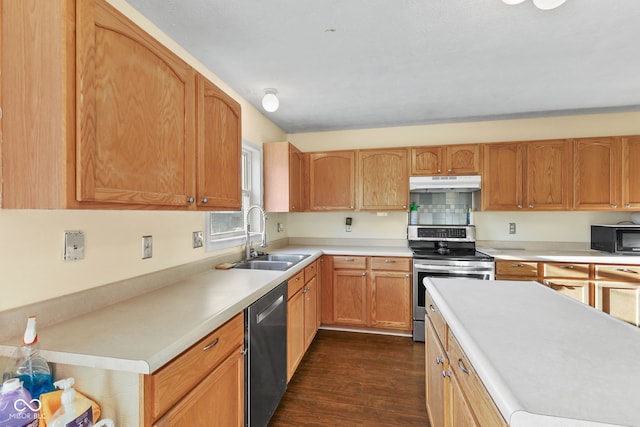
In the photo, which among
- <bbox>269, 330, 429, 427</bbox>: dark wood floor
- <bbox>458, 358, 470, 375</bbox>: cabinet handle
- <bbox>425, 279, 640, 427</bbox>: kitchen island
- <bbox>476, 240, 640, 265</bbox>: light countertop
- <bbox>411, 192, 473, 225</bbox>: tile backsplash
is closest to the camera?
<bbox>425, 279, 640, 427</bbox>: kitchen island

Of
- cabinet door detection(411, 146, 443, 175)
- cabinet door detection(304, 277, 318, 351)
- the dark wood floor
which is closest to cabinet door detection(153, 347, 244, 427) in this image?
the dark wood floor

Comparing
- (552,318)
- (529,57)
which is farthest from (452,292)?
(529,57)

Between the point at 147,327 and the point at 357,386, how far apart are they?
1684 mm

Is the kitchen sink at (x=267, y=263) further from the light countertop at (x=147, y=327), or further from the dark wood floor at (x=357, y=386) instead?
the dark wood floor at (x=357, y=386)

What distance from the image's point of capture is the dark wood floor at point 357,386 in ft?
6.13

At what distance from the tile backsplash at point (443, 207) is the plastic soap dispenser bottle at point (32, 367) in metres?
3.34

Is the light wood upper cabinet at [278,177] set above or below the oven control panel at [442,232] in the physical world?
above

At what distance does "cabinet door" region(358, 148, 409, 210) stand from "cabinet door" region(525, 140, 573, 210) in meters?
1.23

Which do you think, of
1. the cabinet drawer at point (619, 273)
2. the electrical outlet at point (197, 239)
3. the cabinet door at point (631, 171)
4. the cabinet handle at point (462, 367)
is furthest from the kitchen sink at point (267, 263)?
the cabinet door at point (631, 171)

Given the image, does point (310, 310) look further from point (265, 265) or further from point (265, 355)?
point (265, 355)

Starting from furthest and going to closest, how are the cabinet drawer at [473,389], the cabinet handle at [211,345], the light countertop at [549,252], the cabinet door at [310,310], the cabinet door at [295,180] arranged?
1. the cabinet door at [295,180]
2. the light countertop at [549,252]
3. the cabinet door at [310,310]
4. the cabinet handle at [211,345]
5. the cabinet drawer at [473,389]

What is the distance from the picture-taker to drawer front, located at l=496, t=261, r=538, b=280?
276cm

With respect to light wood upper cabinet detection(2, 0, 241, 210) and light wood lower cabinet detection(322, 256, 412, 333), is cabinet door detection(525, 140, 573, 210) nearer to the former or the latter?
light wood lower cabinet detection(322, 256, 412, 333)

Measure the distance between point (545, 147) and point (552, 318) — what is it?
2596 millimetres
